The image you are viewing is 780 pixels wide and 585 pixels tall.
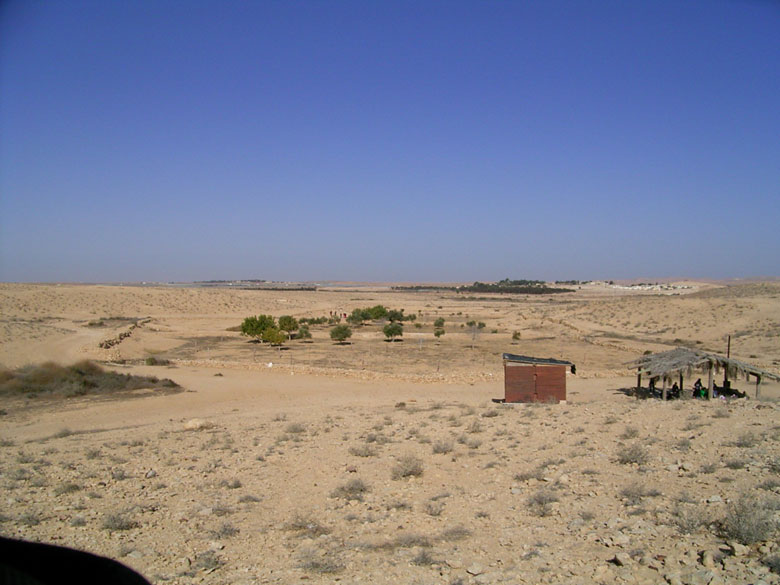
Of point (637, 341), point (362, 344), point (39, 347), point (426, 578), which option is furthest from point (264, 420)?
point (637, 341)

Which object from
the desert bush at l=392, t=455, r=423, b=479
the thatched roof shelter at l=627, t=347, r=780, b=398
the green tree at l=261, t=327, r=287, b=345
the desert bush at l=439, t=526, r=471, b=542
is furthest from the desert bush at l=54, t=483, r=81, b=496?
the green tree at l=261, t=327, r=287, b=345

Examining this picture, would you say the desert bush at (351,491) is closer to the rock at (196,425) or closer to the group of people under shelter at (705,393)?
the rock at (196,425)

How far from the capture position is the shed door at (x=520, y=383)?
22734mm

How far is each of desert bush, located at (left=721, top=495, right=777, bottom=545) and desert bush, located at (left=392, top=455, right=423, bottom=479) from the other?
5730 millimetres

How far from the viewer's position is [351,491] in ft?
34.2

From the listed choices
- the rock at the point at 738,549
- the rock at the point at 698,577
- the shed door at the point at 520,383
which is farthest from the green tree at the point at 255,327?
the rock at the point at 698,577

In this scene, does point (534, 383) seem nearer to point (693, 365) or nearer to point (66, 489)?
point (693, 365)

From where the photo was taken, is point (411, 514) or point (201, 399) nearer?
point (411, 514)

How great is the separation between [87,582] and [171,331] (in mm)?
64756

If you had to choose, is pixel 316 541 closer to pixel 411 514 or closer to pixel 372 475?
pixel 411 514

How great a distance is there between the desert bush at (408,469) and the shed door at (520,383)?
37.4 feet

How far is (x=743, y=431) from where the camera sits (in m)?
13.4

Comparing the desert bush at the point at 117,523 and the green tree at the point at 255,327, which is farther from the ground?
the desert bush at the point at 117,523

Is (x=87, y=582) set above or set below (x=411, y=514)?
above
